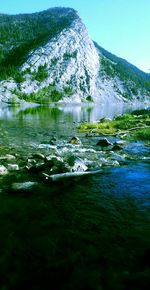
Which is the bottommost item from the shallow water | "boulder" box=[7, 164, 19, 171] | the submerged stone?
the shallow water

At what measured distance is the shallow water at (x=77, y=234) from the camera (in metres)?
9.38

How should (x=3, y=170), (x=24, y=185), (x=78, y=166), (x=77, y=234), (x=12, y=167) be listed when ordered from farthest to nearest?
(x=12, y=167)
(x=78, y=166)
(x=3, y=170)
(x=24, y=185)
(x=77, y=234)

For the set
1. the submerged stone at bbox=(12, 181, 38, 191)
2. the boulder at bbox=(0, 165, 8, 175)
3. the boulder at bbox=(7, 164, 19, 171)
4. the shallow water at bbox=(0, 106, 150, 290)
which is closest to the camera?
the shallow water at bbox=(0, 106, 150, 290)

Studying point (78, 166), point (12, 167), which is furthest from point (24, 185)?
point (78, 166)

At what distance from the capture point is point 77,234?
1216cm

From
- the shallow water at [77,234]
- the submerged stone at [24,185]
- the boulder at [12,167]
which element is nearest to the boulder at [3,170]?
the boulder at [12,167]

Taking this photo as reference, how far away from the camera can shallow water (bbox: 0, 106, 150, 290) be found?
9.38 metres

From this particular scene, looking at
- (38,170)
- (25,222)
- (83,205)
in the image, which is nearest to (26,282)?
(25,222)

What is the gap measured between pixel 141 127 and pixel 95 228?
31.5 meters

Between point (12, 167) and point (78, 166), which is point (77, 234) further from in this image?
point (12, 167)

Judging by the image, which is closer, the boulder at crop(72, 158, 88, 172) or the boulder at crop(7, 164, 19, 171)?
the boulder at crop(72, 158, 88, 172)

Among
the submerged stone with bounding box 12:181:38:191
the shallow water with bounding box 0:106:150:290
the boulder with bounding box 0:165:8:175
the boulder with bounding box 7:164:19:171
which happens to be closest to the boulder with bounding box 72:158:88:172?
the shallow water with bounding box 0:106:150:290

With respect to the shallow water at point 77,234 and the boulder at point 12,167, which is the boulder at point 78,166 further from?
the boulder at point 12,167

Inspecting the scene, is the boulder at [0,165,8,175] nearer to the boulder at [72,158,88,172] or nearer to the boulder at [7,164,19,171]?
the boulder at [7,164,19,171]
